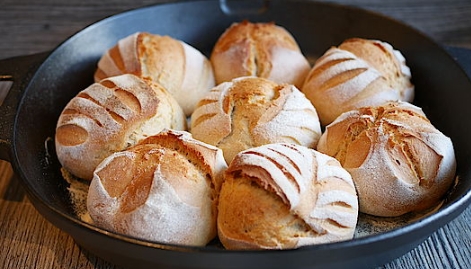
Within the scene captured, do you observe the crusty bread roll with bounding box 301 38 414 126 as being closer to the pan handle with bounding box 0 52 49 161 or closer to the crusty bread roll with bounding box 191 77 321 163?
the crusty bread roll with bounding box 191 77 321 163

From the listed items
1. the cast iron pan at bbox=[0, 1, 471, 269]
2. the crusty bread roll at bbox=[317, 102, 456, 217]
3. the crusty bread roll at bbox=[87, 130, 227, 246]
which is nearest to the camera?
the cast iron pan at bbox=[0, 1, 471, 269]

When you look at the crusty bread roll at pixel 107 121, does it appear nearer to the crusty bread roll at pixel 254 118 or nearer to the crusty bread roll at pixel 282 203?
the crusty bread roll at pixel 254 118

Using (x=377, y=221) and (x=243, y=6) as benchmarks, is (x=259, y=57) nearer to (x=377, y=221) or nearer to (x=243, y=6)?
(x=243, y=6)

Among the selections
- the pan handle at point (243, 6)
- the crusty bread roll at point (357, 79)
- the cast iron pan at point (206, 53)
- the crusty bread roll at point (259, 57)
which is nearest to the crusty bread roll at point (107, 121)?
the cast iron pan at point (206, 53)

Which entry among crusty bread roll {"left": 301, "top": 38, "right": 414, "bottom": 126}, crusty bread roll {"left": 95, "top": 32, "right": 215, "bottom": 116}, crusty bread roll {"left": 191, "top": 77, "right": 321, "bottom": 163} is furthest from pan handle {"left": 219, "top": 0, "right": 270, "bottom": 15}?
crusty bread roll {"left": 191, "top": 77, "right": 321, "bottom": 163}

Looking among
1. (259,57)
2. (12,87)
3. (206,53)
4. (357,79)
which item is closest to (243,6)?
(206,53)

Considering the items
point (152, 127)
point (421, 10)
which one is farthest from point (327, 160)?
point (421, 10)

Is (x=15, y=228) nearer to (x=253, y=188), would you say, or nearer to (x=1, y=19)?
(x=253, y=188)
